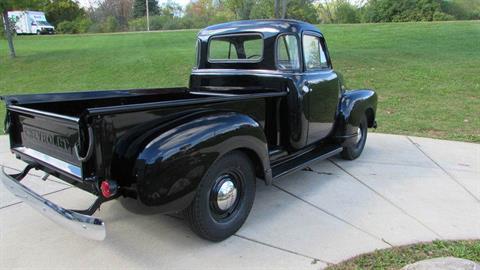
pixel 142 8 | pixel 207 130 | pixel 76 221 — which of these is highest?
pixel 142 8

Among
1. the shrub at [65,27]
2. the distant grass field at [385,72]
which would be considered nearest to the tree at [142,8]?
the shrub at [65,27]

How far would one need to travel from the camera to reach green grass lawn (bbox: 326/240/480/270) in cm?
303

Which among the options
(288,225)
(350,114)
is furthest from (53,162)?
(350,114)

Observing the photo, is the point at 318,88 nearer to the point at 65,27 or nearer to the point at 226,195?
the point at 226,195

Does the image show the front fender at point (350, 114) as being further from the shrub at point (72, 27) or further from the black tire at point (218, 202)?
the shrub at point (72, 27)

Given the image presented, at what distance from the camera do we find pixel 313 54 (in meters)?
4.83

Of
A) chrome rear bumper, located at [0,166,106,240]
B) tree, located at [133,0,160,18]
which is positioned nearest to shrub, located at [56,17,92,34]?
tree, located at [133,0,160,18]

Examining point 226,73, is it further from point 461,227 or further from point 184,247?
point 461,227

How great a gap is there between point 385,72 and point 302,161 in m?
9.40

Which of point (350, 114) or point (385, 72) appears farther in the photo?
point (385, 72)

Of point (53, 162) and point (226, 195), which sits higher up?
point (53, 162)

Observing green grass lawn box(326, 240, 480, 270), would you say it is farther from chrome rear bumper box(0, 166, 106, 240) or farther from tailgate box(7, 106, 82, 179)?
tailgate box(7, 106, 82, 179)

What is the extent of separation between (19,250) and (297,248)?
2.17 meters

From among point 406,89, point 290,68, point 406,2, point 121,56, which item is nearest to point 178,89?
point 290,68
